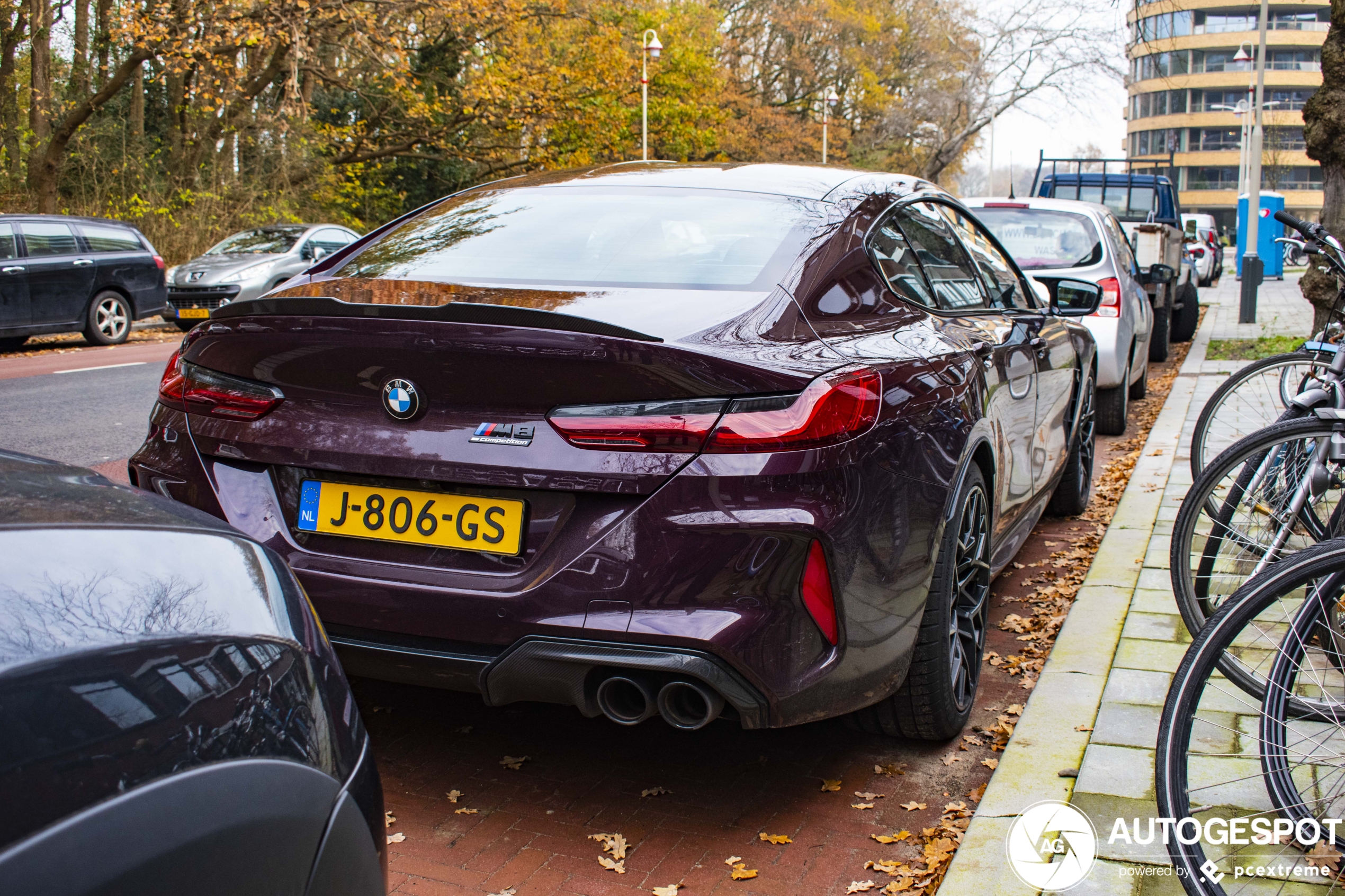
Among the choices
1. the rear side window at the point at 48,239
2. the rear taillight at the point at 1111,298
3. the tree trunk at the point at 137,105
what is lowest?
the rear taillight at the point at 1111,298

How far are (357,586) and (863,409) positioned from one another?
122cm

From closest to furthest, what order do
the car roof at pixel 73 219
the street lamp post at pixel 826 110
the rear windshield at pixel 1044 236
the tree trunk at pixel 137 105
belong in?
the rear windshield at pixel 1044 236
the car roof at pixel 73 219
the tree trunk at pixel 137 105
the street lamp post at pixel 826 110

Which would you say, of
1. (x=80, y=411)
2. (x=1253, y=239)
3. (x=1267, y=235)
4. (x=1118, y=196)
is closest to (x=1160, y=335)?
(x=1253, y=239)

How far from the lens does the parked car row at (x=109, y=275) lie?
14.2 meters

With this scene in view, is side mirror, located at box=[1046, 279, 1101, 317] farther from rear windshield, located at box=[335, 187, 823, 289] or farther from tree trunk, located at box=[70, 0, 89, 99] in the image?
tree trunk, located at box=[70, 0, 89, 99]

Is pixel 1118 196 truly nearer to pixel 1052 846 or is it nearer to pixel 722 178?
pixel 722 178

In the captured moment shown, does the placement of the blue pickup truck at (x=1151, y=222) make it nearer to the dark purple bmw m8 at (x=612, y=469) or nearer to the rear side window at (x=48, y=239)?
the dark purple bmw m8 at (x=612, y=469)

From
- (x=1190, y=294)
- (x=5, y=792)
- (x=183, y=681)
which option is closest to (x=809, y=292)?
(x=183, y=681)

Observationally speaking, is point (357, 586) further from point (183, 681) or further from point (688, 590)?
point (183, 681)

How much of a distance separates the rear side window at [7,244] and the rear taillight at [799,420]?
1396 centimetres

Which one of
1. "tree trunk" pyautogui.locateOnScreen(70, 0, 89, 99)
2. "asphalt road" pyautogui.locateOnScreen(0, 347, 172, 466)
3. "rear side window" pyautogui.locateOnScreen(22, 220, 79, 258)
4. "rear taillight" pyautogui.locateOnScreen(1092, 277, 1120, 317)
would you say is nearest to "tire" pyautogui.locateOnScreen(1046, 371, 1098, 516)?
"rear taillight" pyautogui.locateOnScreen(1092, 277, 1120, 317)

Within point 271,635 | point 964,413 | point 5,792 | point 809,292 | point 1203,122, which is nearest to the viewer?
point 5,792

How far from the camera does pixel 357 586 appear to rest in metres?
2.73

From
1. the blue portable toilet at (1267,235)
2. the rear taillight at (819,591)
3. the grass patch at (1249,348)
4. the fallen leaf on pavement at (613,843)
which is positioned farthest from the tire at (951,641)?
the blue portable toilet at (1267,235)
